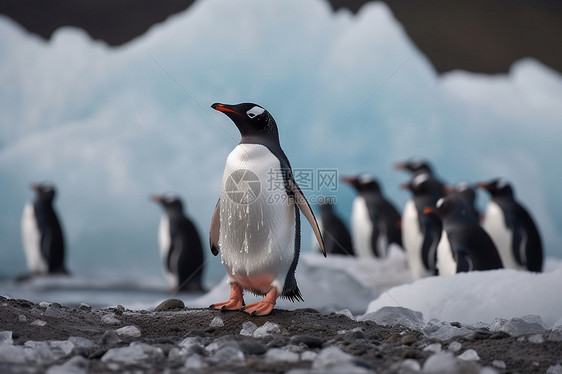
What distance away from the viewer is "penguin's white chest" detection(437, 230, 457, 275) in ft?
13.6

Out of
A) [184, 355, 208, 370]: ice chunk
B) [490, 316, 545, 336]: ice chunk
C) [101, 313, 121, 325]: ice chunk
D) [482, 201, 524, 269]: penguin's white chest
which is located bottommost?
[482, 201, 524, 269]: penguin's white chest

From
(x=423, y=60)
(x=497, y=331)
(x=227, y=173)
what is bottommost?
(x=497, y=331)

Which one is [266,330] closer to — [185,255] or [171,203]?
[185,255]

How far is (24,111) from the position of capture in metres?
10.7

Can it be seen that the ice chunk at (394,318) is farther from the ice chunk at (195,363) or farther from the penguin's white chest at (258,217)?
the ice chunk at (195,363)

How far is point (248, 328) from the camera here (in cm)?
224

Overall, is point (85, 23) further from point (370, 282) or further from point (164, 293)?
point (370, 282)

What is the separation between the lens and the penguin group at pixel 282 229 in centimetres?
243

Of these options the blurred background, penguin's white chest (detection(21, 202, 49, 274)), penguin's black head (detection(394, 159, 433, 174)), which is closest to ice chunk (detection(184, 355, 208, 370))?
penguin's white chest (detection(21, 202, 49, 274))

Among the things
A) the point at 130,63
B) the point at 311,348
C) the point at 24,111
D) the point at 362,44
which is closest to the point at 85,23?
the point at 130,63

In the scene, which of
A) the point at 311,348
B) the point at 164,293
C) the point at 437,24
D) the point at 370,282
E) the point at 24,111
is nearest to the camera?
the point at 311,348

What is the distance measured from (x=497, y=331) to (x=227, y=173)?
1.10 m

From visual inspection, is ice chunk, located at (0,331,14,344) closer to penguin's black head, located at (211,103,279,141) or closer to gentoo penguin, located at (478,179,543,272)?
penguin's black head, located at (211,103,279,141)

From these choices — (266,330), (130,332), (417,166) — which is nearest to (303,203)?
(266,330)
